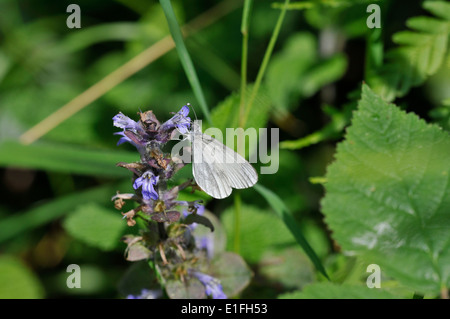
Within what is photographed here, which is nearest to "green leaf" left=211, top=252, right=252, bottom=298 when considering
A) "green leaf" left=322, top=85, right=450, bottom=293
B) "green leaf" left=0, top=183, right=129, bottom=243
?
"green leaf" left=322, top=85, right=450, bottom=293

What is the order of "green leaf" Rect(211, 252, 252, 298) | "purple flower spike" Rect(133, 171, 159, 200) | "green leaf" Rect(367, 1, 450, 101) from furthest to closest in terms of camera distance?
"green leaf" Rect(367, 1, 450, 101) < "green leaf" Rect(211, 252, 252, 298) < "purple flower spike" Rect(133, 171, 159, 200)

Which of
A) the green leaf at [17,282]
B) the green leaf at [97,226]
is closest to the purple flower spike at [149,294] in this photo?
the green leaf at [97,226]

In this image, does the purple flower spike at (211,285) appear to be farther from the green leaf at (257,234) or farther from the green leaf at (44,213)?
Answer: the green leaf at (44,213)

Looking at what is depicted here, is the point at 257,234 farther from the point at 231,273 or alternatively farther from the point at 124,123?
the point at 124,123

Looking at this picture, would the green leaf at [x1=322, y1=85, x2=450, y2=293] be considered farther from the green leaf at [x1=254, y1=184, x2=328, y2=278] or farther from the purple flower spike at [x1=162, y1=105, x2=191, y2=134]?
the purple flower spike at [x1=162, y1=105, x2=191, y2=134]
